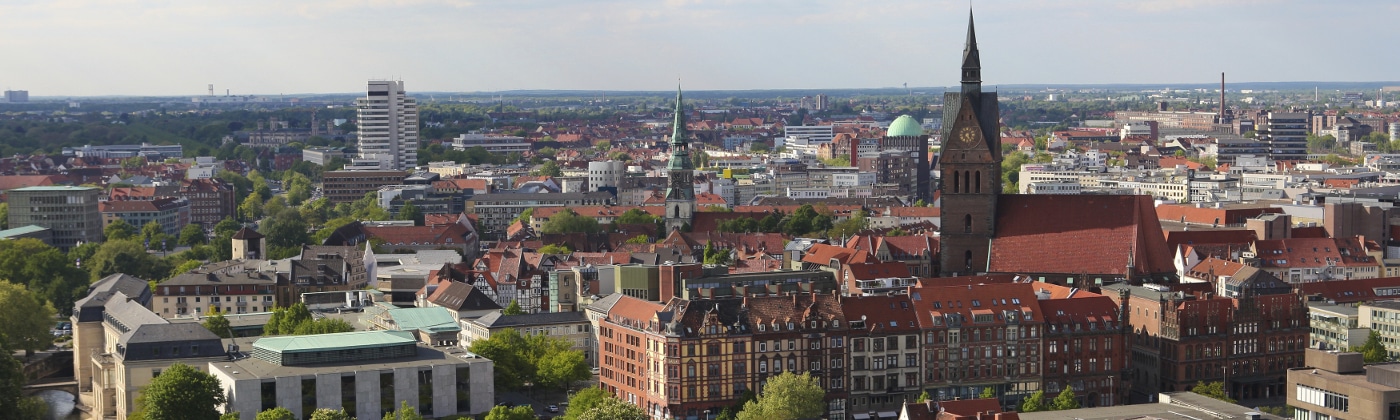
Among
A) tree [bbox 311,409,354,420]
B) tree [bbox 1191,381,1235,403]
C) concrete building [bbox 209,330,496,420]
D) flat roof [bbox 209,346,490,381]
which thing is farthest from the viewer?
tree [bbox 1191,381,1235,403]

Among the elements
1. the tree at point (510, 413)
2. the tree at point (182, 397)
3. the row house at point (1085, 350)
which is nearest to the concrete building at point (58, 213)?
the tree at point (182, 397)

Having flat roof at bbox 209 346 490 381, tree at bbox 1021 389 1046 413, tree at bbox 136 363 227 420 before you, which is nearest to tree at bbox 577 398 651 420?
flat roof at bbox 209 346 490 381

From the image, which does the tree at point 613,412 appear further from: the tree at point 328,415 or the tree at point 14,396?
the tree at point 14,396

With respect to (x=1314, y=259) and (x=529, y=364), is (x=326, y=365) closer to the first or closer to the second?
(x=529, y=364)

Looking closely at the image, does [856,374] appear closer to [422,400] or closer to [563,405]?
[563,405]

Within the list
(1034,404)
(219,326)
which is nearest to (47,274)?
(219,326)

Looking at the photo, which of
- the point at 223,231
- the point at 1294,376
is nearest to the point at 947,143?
the point at 1294,376

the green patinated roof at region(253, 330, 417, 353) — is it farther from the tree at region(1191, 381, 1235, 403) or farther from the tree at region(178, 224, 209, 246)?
the tree at region(178, 224, 209, 246)
